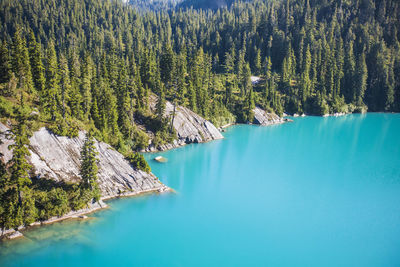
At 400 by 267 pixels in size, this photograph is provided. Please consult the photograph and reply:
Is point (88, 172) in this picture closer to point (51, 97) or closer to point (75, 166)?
point (75, 166)

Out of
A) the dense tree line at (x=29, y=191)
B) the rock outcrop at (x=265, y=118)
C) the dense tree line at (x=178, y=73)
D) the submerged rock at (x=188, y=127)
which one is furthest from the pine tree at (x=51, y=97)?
the rock outcrop at (x=265, y=118)

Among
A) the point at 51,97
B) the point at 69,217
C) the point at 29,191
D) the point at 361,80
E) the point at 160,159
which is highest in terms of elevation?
the point at 51,97

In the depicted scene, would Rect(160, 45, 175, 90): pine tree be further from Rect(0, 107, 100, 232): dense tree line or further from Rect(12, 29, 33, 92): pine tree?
Rect(0, 107, 100, 232): dense tree line

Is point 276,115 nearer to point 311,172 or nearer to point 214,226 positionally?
point 311,172

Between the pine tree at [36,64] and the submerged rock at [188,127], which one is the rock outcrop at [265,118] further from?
the pine tree at [36,64]

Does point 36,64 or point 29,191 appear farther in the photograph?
point 36,64

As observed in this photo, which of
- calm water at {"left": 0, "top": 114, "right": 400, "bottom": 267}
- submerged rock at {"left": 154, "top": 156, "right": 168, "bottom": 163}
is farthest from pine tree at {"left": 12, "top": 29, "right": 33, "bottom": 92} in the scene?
calm water at {"left": 0, "top": 114, "right": 400, "bottom": 267}

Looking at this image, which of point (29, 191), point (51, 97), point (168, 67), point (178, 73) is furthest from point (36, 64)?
point (168, 67)
